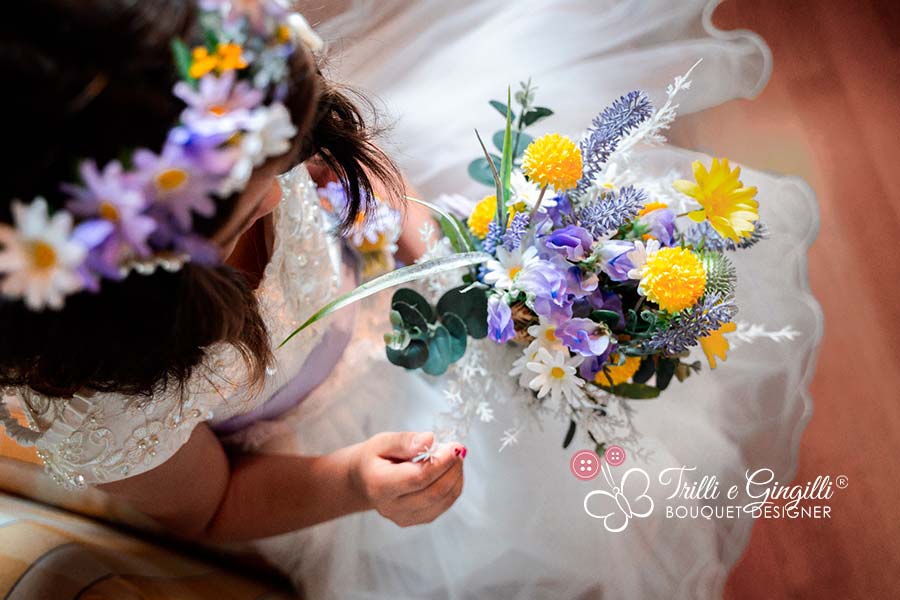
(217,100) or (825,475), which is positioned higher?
(217,100)

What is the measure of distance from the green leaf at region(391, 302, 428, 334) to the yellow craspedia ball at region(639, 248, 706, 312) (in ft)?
0.70

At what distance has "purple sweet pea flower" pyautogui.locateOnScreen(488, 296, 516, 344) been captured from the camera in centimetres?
55

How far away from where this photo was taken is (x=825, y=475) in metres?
1.08

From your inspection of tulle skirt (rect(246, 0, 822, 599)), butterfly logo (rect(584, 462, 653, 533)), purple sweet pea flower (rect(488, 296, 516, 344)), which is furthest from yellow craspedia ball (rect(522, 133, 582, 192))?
butterfly logo (rect(584, 462, 653, 533))

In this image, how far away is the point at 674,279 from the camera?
52cm

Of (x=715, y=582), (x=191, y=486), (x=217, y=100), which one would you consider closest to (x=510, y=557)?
(x=715, y=582)

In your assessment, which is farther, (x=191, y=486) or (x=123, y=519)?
(x=123, y=519)

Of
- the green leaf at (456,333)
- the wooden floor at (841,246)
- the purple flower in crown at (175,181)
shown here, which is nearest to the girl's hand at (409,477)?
the green leaf at (456,333)

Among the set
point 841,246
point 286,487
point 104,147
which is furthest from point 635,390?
point 841,246

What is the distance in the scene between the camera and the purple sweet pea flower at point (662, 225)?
59cm

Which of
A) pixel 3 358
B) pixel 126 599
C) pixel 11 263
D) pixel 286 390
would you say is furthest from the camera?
pixel 286 390

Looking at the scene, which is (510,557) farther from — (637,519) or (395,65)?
(395,65)

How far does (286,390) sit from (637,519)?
0.46 meters

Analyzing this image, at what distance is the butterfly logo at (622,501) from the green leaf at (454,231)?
0.36 metres
